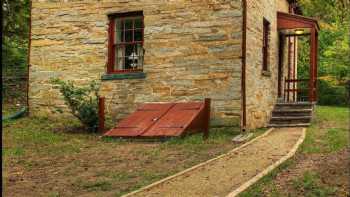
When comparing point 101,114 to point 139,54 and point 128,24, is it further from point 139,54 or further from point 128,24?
point 128,24

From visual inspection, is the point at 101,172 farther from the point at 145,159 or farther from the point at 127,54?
the point at 127,54

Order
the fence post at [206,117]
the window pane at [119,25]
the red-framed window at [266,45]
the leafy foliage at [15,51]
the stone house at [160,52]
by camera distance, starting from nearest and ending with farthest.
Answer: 1. the fence post at [206,117]
2. the stone house at [160,52]
3. the window pane at [119,25]
4. the red-framed window at [266,45]
5. the leafy foliage at [15,51]

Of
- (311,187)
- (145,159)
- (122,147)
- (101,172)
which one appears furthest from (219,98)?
(311,187)

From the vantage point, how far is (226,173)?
7332 mm

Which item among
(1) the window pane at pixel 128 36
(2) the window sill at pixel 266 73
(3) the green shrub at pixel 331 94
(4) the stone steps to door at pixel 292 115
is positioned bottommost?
(4) the stone steps to door at pixel 292 115

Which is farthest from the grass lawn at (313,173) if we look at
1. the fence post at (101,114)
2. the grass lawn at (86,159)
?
the fence post at (101,114)

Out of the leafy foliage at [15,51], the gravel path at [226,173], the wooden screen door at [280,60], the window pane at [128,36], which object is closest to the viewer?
the gravel path at [226,173]

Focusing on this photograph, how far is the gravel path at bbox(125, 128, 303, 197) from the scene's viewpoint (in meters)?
6.23

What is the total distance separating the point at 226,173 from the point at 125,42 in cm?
730

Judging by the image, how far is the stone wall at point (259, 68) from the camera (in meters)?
12.7

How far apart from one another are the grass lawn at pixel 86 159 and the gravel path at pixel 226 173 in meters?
0.40

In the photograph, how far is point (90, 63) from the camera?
45.8ft

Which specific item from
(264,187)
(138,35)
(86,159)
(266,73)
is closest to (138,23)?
(138,35)

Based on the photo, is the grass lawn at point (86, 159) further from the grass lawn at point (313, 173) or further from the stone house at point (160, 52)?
the grass lawn at point (313, 173)
